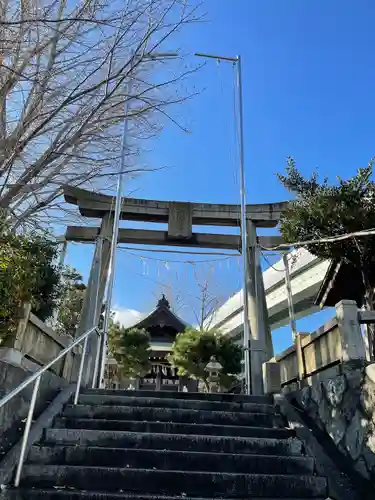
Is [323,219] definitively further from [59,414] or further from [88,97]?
[59,414]

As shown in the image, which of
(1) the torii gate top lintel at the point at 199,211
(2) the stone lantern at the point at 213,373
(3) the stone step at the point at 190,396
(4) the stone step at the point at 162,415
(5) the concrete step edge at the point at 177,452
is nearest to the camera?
(5) the concrete step edge at the point at 177,452

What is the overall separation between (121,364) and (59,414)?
10666mm

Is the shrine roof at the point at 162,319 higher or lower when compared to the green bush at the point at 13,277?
higher

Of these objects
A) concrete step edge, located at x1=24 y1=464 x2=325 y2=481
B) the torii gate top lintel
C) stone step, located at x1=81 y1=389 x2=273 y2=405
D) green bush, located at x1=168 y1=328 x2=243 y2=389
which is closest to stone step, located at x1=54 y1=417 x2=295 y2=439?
concrete step edge, located at x1=24 y1=464 x2=325 y2=481

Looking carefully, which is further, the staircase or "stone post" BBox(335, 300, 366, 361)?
"stone post" BBox(335, 300, 366, 361)

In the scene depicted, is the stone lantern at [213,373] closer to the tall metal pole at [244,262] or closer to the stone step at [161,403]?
the tall metal pole at [244,262]

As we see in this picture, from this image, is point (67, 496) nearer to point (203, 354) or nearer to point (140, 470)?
point (140, 470)

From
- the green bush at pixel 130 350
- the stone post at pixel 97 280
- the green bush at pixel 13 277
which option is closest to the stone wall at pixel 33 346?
the green bush at pixel 13 277

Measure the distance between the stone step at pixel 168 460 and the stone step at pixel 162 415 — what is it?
2.89 ft

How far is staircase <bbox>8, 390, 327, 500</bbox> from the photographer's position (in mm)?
3312

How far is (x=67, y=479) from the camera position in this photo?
3.34 m

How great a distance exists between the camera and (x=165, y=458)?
144 inches

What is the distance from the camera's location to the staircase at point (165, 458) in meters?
3.31

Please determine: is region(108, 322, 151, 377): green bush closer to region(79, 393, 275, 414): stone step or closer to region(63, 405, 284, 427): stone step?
region(79, 393, 275, 414): stone step
